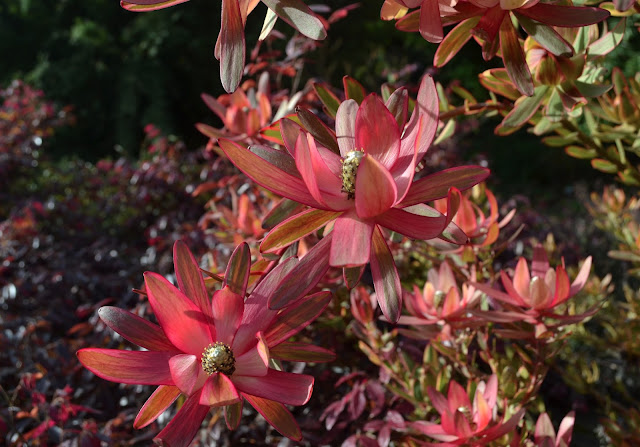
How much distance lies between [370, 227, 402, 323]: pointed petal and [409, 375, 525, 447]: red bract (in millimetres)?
348

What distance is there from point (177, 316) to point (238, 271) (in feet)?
0.22

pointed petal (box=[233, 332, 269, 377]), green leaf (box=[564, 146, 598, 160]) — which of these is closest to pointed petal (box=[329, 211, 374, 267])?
pointed petal (box=[233, 332, 269, 377])

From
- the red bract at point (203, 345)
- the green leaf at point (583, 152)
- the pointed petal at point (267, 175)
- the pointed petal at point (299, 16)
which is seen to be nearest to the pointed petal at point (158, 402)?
the red bract at point (203, 345)

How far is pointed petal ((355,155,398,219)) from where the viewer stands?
404 millimetres

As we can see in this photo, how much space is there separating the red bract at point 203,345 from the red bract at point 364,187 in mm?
41

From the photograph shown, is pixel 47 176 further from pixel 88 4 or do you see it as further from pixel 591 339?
pixel 88 4

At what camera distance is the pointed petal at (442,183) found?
1.51 ft

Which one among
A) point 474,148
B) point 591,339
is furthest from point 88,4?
point 591,339

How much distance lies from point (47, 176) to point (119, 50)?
7413 millimetres

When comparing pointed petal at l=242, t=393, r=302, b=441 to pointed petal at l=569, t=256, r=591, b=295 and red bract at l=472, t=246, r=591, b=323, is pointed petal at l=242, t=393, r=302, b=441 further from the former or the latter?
pointed petal at l=569, t=256, r=591, b=295

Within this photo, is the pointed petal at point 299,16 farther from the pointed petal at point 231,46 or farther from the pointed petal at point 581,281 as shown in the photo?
the pointed petal at point 581,281

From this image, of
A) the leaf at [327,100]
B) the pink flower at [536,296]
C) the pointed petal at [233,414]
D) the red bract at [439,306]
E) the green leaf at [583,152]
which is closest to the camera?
the pointed petal at [233,414]

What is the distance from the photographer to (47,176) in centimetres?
409

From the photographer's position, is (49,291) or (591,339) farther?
(49,291)
